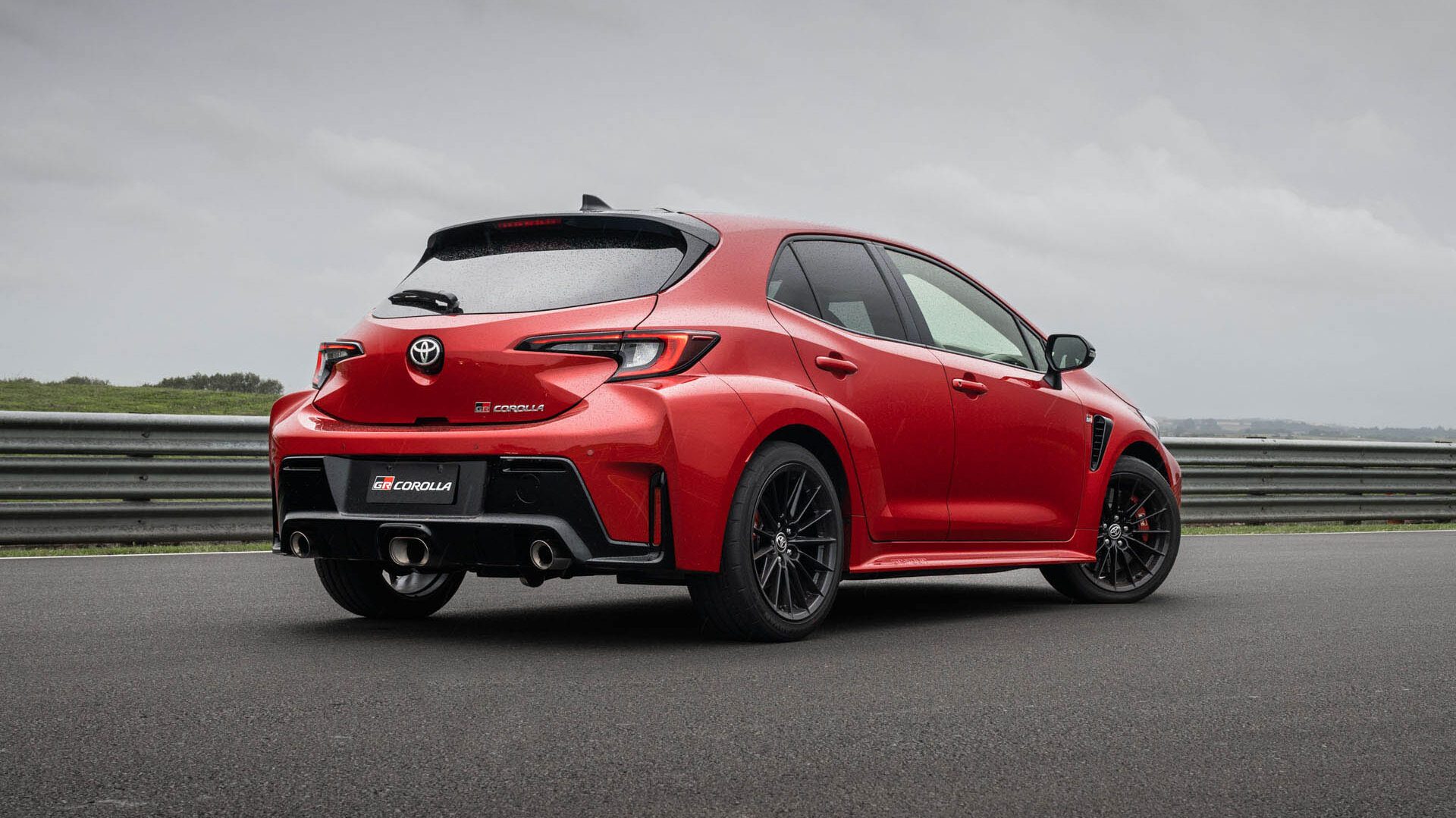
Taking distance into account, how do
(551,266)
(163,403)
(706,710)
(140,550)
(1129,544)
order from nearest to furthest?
1. (706,710)
2. (551,266)
3. (1129,544)
4. (140,550)
5. (163,403)

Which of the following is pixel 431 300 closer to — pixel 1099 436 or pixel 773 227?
pixel 773 227

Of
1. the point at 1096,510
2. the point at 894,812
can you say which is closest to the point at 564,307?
the point at 894,812

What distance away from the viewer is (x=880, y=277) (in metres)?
6.22

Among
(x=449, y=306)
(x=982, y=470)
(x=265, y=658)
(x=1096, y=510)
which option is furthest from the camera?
(x=1096, y=510)

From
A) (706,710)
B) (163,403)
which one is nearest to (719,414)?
(706,710)

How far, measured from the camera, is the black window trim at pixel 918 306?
6.27m

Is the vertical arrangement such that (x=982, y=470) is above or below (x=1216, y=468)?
above

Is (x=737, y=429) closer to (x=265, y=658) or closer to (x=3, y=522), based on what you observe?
(x=265, y=658)

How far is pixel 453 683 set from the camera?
4.45m

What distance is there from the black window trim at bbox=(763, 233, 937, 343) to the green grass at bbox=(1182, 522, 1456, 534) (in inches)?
346

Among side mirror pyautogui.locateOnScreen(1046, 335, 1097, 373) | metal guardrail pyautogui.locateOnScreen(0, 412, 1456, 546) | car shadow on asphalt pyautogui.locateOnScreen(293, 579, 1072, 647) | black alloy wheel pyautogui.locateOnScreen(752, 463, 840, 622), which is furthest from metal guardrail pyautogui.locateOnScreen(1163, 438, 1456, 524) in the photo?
black alloy wheel pyautogui.locateOnScreen(752, 463, 840, 622)

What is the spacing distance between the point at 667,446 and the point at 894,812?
2025 mm

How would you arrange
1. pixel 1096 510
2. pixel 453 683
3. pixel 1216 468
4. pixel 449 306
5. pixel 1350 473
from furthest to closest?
pixel 1350 473 → pixel 1216 468 → pixel 1096 510 → pixel 449 306 → pixel 453 683

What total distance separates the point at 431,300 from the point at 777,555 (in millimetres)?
1553
